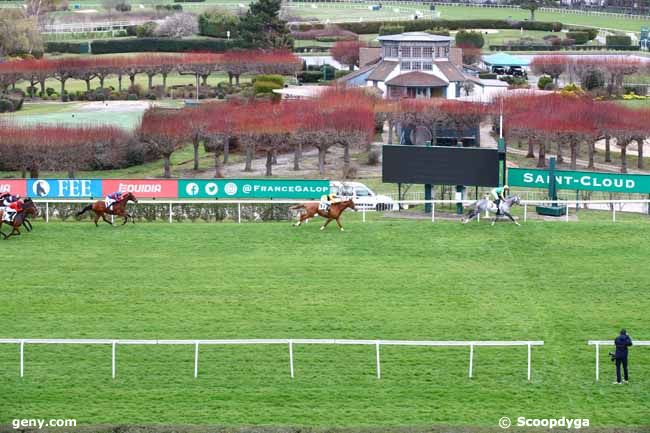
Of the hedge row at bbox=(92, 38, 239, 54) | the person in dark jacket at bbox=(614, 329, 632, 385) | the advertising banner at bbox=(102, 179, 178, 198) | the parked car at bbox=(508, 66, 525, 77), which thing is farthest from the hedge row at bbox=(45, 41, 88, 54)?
the person in dark jacket at bbox=(614, 329, 632, 385)

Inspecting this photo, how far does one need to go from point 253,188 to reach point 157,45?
197 feet

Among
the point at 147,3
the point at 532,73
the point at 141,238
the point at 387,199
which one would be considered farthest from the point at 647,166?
the point at 147,3

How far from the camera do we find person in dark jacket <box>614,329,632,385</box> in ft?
76.9

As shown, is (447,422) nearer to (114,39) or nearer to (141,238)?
(141,238)

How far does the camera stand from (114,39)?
100 meters

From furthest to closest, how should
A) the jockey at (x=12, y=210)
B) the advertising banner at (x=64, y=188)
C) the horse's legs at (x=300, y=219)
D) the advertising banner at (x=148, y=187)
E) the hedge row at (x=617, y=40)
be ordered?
the hedge row at (x=617, y=40), the advertising banner at (x=64, y=188), the advertising banner at (x=148, y=187), the horse's legs at (x=300, y=219), the jockey at (x=12, y=210)

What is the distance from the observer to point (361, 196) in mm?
41812

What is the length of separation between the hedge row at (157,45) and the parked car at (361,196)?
54482mm

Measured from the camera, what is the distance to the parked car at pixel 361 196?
129 feet

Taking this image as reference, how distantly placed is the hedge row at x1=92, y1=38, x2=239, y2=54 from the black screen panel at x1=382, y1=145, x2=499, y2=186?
58416mm

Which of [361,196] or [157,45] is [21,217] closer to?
[361,196]

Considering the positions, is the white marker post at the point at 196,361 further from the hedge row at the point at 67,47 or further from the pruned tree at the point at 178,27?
the pruned tree at the point at 178,27

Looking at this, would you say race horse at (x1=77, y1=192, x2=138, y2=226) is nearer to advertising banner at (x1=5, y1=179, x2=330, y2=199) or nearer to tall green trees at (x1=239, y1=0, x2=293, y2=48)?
advertising banner at (x1=5, y1=179, x2=330, y2=199)

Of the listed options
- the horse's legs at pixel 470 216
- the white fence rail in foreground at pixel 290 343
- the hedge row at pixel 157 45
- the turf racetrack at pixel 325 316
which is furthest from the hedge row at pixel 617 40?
the white fence rail in foreground at pixel 290 343
